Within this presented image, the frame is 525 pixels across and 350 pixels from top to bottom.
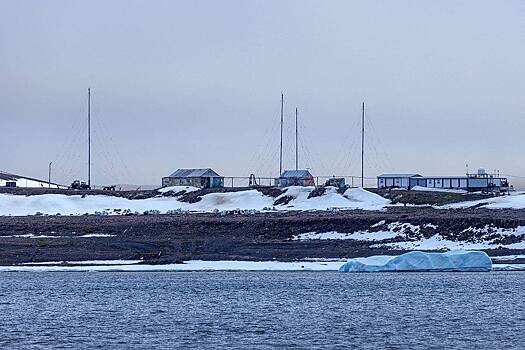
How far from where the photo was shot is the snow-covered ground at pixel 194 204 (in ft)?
353

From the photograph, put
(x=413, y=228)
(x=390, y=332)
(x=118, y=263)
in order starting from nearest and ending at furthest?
(x=390, y=332)
(x=118, y=263)
(x=413, y=228)

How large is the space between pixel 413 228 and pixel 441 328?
35.7 m

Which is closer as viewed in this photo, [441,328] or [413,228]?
[441,328]

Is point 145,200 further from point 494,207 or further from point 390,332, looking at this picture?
point 390,332

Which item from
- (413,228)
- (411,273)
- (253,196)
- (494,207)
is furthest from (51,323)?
(253,196)

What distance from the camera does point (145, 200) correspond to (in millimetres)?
119875

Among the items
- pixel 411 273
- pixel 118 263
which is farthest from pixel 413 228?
pixel 118 263

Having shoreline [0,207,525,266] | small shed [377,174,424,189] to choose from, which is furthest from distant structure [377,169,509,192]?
shoreline [0,207,525,266]

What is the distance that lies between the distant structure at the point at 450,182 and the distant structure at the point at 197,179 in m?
20.4

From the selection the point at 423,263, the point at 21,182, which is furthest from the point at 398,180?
the point at 423,263

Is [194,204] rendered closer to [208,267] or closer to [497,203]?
[497,203]

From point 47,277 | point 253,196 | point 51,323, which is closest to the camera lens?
point 51,323

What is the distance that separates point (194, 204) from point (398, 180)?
32.5 metres

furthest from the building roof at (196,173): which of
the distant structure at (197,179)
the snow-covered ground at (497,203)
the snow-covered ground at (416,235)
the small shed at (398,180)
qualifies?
the snow-covered ground at (416,235)
